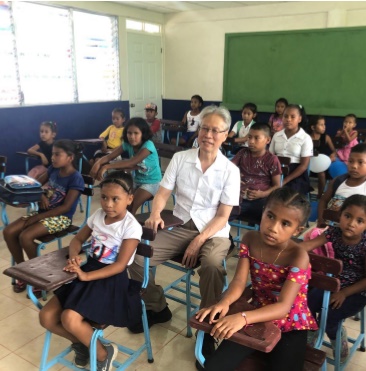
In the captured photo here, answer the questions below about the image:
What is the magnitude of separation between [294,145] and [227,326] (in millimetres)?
2663

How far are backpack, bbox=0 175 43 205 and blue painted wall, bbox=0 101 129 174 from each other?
9.82 feet

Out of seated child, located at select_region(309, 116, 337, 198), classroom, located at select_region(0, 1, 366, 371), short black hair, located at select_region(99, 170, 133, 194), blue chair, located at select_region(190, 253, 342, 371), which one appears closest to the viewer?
blue chair, located at select_region(190, 253, 342, 371)

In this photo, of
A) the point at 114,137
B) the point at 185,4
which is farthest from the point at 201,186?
the point at 185,4

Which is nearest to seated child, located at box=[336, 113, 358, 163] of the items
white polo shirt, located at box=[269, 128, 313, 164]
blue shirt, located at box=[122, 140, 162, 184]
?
white polo shirt, located at box=[269, 128, 313, 164]

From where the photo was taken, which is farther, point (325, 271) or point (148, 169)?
point (148, 169)

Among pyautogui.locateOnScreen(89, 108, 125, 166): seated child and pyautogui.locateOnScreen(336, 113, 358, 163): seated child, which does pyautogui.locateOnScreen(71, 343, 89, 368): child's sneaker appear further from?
pyautogui.locateOnScreen(336, 113, 358, 163): seated child

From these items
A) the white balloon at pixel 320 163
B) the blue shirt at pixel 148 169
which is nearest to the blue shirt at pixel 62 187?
the blue shirt at pixel 148 169

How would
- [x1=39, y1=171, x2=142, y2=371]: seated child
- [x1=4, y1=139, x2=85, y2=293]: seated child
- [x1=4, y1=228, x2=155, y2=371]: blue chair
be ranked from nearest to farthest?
Result: [x1=4, y1=228, x2=155, y2=371]: blue chair < [x1=39, y1=171, x2=142, y2=371]: seated child < [x1=4, y1=139, x2=85, y2=293]: seated child

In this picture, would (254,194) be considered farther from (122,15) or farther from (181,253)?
(122,15)

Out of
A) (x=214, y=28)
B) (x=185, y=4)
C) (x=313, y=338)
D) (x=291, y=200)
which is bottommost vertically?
(x=313, y=338)

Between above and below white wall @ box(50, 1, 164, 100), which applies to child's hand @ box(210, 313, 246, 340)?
below

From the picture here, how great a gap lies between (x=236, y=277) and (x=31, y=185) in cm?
178

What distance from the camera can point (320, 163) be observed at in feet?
14.1

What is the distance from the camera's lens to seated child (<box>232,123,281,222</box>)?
2.86 m
